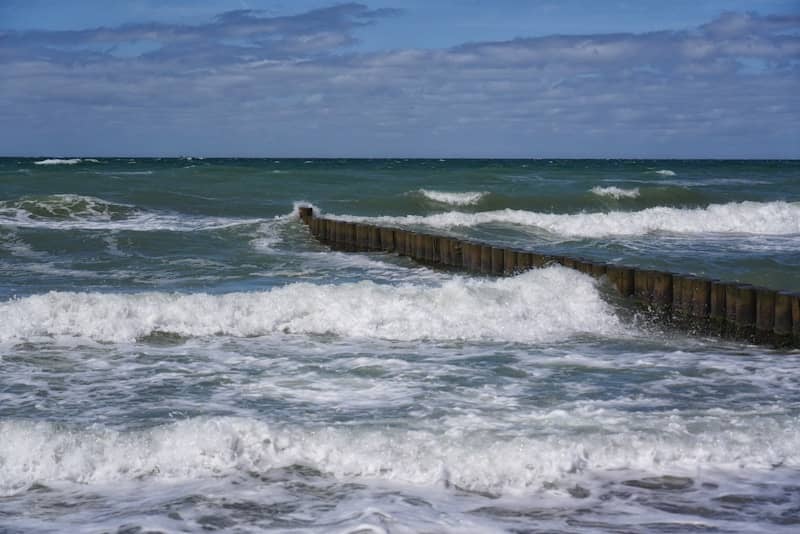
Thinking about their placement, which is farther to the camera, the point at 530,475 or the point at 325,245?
the point at 325,245

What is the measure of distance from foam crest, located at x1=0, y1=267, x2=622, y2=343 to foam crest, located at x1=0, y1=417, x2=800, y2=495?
147 inches

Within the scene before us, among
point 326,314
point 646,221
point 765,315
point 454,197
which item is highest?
point 454,197

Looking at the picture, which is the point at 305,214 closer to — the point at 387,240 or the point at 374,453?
the point at 387,240

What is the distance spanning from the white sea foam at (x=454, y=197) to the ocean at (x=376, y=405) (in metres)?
14.8

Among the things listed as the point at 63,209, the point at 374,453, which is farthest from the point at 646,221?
the point at 374,453

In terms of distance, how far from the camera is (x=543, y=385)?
7492mm

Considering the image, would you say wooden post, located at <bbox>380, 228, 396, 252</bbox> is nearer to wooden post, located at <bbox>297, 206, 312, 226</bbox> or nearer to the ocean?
the ocean

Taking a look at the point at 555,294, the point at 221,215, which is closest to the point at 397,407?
the point at 555,294

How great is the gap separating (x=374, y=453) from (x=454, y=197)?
24838 mm

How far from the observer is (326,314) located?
10.2 metres

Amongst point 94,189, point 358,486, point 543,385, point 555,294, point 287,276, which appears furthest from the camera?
point 94,189

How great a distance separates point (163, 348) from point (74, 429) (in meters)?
3.12

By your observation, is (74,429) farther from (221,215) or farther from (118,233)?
(221,215)

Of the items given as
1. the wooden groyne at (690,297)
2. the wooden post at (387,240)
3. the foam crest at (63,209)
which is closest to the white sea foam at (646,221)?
the wooden post at (387,240)
